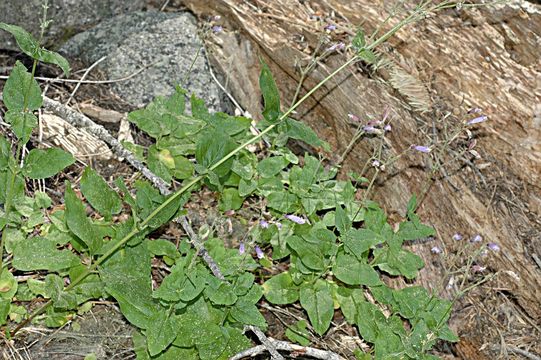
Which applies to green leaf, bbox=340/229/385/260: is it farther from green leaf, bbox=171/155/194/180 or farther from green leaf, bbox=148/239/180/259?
green leaf, bbox=171/155/194/180

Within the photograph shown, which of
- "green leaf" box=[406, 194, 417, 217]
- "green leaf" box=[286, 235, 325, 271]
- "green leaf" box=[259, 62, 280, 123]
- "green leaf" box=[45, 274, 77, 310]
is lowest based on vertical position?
"green leaf" box=[45, 274, 77, 310]

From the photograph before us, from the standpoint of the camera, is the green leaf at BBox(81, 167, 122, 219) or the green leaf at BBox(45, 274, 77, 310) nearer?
the green leaf at BBox(45, 274, 77, 310)

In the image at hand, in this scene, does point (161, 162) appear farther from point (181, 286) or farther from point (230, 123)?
point (181, 286)

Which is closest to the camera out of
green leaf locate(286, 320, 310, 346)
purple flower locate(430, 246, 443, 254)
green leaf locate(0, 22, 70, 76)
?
green leaf locate(0, 22, 70, 76)

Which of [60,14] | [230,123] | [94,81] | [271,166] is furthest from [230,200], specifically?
[60,14]

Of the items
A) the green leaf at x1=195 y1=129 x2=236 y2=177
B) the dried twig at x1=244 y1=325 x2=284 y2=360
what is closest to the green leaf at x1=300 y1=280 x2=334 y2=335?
the dried twig at x1=244 y1=325 x2=284 y2=360

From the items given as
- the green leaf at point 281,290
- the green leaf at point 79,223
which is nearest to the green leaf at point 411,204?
the green leaf at point 281,290
